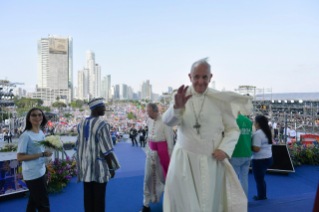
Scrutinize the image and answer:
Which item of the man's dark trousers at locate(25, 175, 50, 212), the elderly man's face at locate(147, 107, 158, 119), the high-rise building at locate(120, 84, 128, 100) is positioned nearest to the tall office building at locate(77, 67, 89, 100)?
the high-rise building at locate(120, 84, 128, 100)

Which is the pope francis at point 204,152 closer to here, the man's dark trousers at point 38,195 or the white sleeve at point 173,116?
the white sleeve at point 173,116

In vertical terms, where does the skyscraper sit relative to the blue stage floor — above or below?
above

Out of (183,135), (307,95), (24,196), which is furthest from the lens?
(307,95)

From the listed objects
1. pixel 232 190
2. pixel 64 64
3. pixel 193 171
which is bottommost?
pixel 232 190

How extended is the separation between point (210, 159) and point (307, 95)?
40.2m

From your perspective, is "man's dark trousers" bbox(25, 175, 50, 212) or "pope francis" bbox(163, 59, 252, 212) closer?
"pope francis" bbox(163, 59, 252, 212)

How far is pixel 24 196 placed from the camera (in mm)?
3176

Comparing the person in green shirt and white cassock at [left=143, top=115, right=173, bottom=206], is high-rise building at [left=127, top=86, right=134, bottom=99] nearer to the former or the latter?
white cassock at [left=143, top=115, right=173, bottom=206]

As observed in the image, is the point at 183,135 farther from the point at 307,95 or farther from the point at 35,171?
the point at 307,95

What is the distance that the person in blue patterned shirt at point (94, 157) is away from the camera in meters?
1.95

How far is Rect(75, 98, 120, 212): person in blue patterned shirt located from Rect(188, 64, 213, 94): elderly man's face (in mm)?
1029

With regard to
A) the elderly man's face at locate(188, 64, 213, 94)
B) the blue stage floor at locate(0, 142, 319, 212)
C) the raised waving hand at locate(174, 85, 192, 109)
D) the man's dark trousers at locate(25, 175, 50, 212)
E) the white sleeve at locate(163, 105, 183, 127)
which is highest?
the elderly man's face at locate(188, 64, 213, 94)

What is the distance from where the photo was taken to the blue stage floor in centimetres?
225

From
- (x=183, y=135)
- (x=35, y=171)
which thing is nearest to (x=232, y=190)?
(x=183, y=135)
